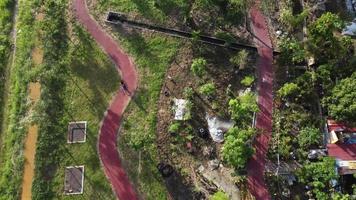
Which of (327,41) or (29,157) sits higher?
(327,41)

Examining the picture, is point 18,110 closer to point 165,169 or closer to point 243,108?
point 165,169

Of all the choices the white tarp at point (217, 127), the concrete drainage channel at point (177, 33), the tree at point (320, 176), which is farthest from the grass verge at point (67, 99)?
the tree at point (320, 176)

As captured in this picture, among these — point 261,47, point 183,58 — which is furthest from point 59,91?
point 261,47

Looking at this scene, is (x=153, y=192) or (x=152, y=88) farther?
(x=152, y=88)

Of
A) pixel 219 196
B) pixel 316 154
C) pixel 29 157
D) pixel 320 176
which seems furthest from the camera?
pixel 29 157

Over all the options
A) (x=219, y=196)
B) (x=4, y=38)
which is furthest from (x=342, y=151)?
(x=4, y=38)

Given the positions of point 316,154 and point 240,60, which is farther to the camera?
point 240,60

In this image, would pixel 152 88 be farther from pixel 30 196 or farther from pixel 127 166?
pixel 30 196
